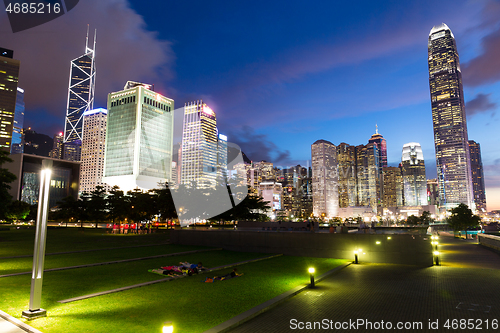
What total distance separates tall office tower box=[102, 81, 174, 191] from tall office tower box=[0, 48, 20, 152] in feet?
231

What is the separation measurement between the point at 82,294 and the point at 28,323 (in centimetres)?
291

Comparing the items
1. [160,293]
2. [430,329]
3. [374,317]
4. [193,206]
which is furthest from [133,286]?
[193,206]

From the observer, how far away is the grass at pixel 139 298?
7.64 m

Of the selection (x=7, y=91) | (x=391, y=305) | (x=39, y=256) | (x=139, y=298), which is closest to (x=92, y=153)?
(x=7, y=91)

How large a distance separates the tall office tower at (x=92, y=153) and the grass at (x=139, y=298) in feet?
606

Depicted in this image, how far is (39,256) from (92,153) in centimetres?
20466

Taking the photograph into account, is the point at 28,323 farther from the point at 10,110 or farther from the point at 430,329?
the point at 10,110

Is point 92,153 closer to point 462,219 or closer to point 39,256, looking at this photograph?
point 462,219

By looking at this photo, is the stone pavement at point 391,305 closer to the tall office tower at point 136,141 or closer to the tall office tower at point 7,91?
the tall office tower at point 136,141

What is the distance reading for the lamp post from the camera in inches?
310

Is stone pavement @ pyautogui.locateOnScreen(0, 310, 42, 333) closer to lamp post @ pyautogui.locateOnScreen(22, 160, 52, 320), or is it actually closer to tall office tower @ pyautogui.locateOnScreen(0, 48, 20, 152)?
lamp post @ pyautogui.locateOnScreen(22, 160, 52, 320)

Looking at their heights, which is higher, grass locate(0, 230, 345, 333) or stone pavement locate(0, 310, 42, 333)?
stone pavement locate(0, 310, 42, 333)

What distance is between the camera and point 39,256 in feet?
26.9

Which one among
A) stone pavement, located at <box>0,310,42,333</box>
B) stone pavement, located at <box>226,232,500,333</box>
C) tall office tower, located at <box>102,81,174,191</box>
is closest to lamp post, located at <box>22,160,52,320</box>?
stone pavement, located at <box>0,310,42,333</box>
